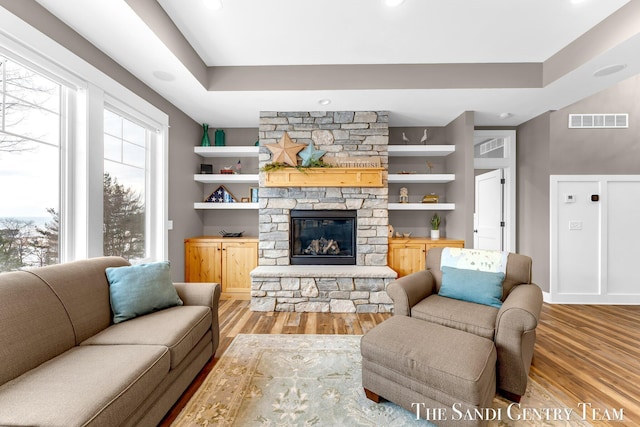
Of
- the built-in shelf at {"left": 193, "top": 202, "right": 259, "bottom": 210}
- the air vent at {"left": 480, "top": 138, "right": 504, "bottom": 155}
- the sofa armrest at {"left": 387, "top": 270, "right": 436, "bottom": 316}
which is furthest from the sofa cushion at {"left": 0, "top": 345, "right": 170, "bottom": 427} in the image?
the air vent at {"left": 480, "top": 138, "right": 504, "bottom": 155}

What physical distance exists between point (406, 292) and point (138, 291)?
1968 millimetres

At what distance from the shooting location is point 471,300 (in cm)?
217

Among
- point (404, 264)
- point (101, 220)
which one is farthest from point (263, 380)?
point (404, 264)

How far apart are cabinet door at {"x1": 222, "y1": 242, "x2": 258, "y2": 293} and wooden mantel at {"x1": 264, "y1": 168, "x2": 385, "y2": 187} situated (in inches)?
36.4

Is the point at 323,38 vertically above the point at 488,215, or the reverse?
the point at 323,38

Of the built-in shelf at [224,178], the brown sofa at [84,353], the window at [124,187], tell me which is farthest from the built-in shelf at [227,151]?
the brown sofa at [84,353]

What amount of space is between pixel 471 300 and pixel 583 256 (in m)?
2.57

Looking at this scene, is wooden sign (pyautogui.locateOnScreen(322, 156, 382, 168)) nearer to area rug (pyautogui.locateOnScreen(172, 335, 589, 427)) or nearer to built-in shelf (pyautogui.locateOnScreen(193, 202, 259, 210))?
built-in shelf (pyautogui.locateOnScreen(193, 202, 259, 210))

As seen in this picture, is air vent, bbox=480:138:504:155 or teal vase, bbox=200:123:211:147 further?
air vent, bbox=480:138:504:155

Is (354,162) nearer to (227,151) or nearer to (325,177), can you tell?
(325,177)

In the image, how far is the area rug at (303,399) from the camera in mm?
1561

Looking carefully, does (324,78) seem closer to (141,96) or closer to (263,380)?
(141,96)

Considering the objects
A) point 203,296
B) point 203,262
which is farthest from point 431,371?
point 203,262

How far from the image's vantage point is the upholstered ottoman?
4.43 ft
